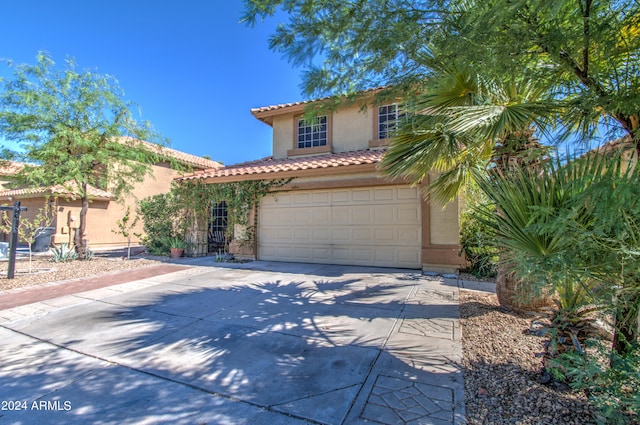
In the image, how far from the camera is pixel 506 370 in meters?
3.10

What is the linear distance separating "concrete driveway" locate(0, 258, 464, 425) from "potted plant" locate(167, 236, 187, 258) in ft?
18.5

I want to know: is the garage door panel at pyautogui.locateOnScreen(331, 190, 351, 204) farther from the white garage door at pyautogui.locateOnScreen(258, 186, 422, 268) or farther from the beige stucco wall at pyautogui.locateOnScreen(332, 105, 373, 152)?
the beige stucco wall at pyautogui.locateOnScreen(332, 105, 373, 152)

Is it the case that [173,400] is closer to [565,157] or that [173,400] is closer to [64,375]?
[64,375]

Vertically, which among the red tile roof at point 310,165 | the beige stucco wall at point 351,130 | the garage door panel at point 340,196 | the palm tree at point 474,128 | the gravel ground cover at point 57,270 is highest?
the beige stucco wall at point 351,130

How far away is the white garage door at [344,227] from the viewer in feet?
29.7

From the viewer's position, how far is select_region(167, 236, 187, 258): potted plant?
12.0 m

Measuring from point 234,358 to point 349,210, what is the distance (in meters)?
6.84

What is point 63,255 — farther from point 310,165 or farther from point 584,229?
point 584,229

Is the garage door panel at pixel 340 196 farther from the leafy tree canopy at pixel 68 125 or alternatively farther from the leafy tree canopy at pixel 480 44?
the leafy tree canopy at pixel 68 125

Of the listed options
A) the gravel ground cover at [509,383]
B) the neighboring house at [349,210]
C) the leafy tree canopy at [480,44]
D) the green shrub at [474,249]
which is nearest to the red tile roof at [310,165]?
the neighboring house at [349,210]

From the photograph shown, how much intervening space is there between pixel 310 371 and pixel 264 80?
7.64m

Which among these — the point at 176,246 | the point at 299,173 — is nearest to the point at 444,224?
the point at 299,173

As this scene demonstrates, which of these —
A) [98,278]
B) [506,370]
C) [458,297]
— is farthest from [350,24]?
[98,278]

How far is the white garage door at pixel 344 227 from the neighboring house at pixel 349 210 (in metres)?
0.03
